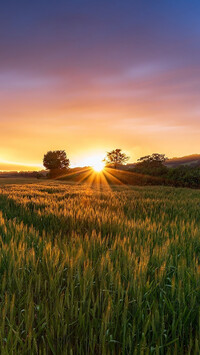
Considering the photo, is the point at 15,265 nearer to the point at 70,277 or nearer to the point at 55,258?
the point at 55,258

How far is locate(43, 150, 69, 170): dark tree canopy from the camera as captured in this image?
90.6 metres

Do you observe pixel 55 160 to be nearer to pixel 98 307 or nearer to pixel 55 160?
pixel 55 160

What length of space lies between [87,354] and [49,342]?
22 centimetres

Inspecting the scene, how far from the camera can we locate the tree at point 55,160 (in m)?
90.6

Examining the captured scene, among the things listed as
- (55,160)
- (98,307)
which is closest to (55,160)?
(55,160)

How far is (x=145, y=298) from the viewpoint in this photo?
1.70m

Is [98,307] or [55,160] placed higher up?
[55,160]

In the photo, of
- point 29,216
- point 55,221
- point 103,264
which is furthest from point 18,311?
point 29,216

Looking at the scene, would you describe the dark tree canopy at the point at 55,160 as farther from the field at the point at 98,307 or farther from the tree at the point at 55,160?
the field at the point at 98,307

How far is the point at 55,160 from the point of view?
9125 cm

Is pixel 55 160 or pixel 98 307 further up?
pixel 55 160

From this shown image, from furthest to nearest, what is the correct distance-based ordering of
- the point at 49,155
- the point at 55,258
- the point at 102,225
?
the point at 49,155 → the point at 102,225 → the point at 55,258

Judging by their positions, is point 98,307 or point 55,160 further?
point 55,160

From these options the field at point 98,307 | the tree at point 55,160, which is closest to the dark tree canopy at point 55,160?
the tree at point 55,160
